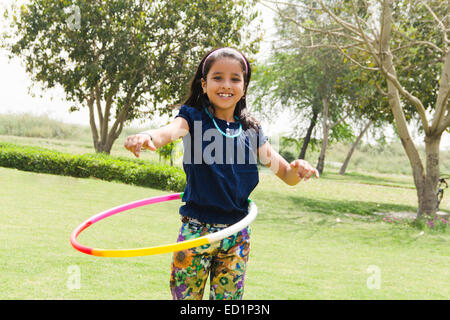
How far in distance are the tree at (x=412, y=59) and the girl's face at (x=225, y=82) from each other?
779 cm

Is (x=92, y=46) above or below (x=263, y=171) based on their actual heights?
above

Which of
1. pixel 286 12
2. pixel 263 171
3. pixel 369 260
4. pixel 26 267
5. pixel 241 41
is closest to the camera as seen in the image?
pixel 26 267

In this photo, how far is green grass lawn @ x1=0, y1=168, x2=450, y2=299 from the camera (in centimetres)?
476

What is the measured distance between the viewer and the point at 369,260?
23.0 feet

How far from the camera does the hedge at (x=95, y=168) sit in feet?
42.9

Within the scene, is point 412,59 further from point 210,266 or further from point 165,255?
point 210,266

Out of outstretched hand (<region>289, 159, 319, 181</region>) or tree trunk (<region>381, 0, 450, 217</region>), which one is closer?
outstretched hand (<region>289, 159, 319, 181</region>)

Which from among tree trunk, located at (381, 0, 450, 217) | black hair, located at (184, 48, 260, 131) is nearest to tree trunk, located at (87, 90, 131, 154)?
tree trunk, located at (381, 0, 450, 217)

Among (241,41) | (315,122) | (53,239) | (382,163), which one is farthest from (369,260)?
(382,163)

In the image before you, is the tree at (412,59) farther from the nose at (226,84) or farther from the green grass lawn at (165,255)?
the nose at (226,84)

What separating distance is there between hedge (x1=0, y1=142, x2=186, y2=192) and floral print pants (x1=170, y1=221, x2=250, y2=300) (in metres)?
10.2

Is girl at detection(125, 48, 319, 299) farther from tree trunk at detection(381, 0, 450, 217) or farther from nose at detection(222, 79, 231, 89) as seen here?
tree trunk at detection(381, 0, 450, 217)

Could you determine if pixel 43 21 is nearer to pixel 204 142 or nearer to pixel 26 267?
pixel 26 267

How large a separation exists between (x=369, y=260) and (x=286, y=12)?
6.49 m
